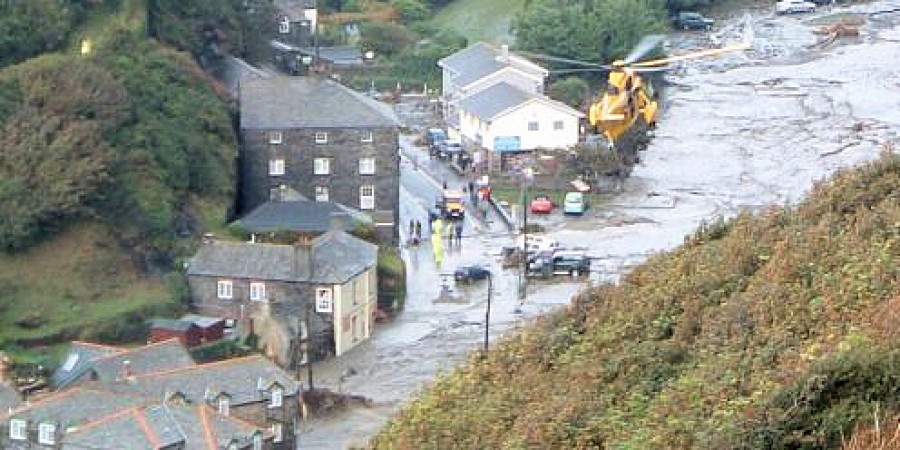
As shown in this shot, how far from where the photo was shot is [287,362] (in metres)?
27.1

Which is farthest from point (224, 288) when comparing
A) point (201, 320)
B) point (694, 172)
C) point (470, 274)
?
point (694, 172)

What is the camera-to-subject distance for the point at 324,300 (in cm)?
2792

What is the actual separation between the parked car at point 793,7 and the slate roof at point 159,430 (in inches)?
1497

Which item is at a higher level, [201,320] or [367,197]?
[367,197]

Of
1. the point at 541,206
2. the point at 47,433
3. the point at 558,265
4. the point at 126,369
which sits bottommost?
the point at 541,206

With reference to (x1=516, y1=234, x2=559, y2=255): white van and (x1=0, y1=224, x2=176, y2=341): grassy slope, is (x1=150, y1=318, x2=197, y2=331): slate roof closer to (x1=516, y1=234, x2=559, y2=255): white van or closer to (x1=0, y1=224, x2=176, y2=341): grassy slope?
(x1=0, y1=224, x2=176, y2=341): grassy slope

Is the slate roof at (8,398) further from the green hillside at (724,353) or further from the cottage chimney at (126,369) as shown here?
the green hillside at (724,353)

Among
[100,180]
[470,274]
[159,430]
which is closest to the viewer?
[159,430]

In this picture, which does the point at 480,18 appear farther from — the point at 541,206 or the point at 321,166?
the point at 321,166

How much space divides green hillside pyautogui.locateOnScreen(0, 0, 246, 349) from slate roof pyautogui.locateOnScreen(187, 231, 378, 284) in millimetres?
635

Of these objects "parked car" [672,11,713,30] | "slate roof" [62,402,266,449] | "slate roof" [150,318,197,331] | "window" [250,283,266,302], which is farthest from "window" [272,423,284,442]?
"parked car" [672,11,713,30]

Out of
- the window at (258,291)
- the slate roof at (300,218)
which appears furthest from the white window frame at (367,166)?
the window at (258,291)

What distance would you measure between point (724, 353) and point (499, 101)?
30.7 metres

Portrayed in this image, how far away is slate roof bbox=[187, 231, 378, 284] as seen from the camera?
28109mm
